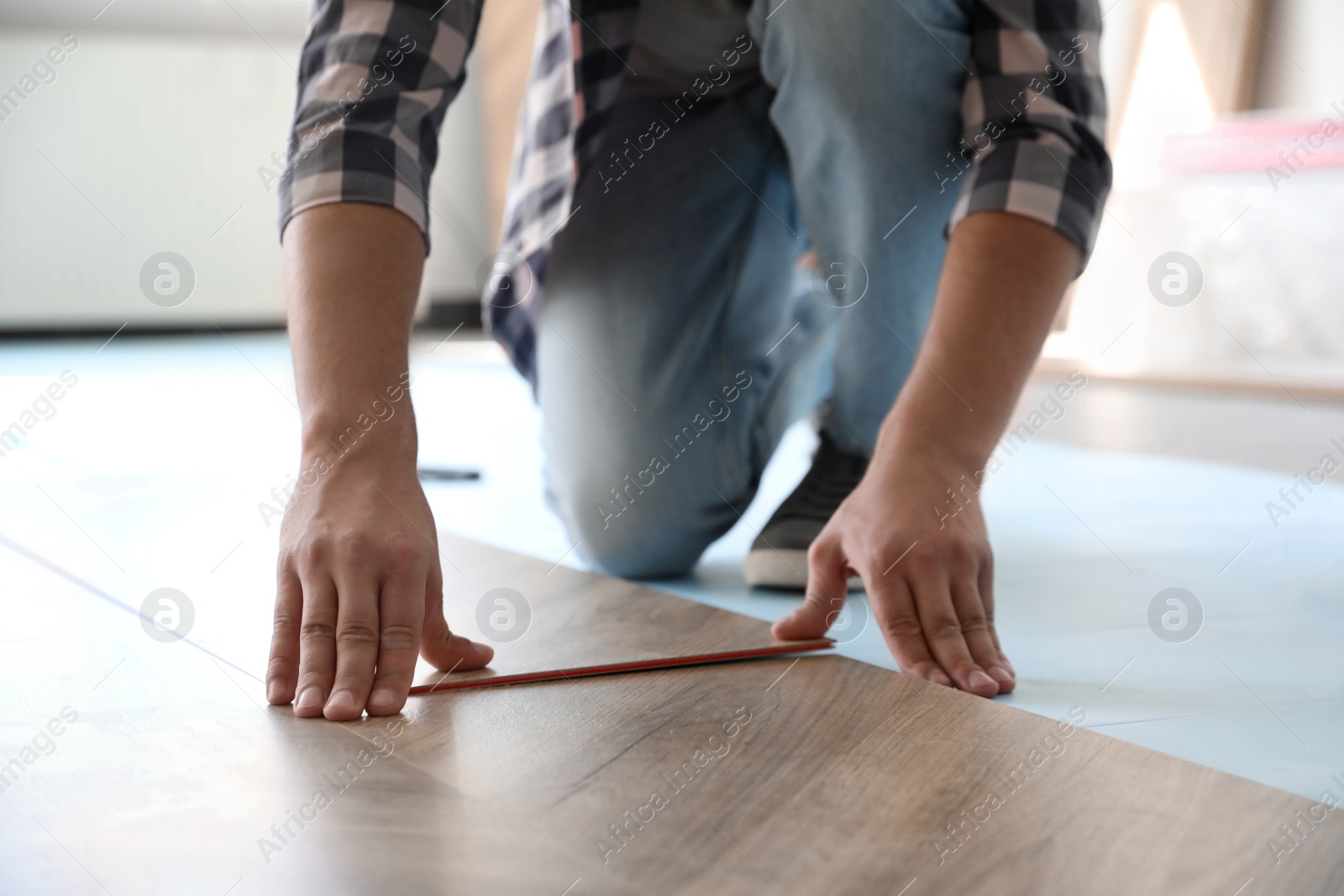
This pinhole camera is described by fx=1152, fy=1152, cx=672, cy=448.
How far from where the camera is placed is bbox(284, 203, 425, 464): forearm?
81cm

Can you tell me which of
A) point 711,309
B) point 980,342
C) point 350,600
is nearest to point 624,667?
point 350,600

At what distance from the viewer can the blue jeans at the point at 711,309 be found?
1235mm

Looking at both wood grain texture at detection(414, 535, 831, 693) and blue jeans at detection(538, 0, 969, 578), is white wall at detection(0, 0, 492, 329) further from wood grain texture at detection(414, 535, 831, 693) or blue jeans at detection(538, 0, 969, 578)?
wood grain texture at detection(414, 535, 831, 693)

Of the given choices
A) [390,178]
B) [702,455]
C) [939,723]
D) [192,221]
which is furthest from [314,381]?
[192,221]

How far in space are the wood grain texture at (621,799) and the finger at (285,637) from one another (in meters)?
0.01

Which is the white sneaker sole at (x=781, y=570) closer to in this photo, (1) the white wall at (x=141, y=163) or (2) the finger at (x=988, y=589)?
(2) the finger at (x=988, y=589)

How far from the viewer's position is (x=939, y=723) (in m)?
0.75

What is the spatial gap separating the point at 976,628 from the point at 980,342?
0.72 ft

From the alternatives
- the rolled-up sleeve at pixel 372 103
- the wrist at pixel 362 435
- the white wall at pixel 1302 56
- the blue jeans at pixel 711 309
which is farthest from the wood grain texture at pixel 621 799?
the white wall at pixel 1302 56

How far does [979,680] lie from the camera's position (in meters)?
0.83

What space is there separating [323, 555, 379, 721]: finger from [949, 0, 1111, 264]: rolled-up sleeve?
22.0 inches

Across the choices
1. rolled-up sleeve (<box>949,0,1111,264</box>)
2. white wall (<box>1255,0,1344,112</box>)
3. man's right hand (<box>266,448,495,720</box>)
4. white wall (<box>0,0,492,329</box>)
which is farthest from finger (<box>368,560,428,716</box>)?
white wall (<box>0,0,492,329</box>)

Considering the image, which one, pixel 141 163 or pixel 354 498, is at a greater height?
pixel 354 498

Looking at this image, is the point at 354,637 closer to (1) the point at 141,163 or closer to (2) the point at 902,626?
(2) the point at 902,626
